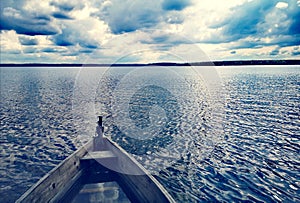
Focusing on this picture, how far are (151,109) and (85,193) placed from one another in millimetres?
33040

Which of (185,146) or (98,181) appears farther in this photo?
(185,146)

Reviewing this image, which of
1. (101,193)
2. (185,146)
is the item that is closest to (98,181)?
(101,193)

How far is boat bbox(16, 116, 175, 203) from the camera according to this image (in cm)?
1382

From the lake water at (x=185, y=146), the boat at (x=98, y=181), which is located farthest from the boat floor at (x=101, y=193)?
the lake water at (x=185, y=146)

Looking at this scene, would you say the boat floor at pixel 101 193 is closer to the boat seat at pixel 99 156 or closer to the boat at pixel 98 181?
the boat at pixel 98 181

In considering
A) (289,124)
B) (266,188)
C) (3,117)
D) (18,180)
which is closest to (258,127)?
(289,124)

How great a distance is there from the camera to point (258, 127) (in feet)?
113

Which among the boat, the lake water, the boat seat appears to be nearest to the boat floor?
the boat

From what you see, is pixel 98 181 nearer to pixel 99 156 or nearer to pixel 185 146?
pixel 99 156

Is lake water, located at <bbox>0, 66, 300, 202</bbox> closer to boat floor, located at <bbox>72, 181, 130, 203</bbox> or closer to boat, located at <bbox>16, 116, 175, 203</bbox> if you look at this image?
boat, located at <bbox>16, 116, 175, 203</bbox>

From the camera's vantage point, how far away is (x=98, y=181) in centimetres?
1930

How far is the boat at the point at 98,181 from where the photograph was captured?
13.8m

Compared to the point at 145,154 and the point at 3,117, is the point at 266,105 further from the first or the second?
the point at 3,117

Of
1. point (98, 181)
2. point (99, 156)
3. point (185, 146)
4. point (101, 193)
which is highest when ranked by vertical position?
point (99, 156)
